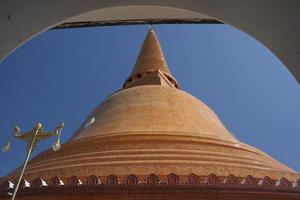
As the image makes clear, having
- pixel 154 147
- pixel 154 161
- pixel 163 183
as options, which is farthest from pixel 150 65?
pixel 163 183

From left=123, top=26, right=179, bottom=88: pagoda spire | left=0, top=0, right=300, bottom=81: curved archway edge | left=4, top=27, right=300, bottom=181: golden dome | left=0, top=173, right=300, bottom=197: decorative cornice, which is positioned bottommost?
left=0, top=0, right=300, bottom=81: curved archway edge

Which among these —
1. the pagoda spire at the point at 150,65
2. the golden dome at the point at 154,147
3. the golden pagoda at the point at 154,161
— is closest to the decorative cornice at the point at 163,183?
the golden pagoda at the point at 154,161

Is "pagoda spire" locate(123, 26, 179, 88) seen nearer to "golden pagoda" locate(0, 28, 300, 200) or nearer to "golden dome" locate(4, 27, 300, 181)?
"golden pagoda" locate(0, 28, 300, 200)

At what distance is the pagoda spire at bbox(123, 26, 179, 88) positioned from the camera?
67.5 ft

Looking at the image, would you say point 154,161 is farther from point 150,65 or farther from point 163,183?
point 150,65

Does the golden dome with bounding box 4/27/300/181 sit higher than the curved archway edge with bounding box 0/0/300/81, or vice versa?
the golden dome with bounding box 4/27/300/181

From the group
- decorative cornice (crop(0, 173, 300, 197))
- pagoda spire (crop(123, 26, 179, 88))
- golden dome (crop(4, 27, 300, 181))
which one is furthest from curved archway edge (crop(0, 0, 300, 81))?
pagoda spire (crop(123, 26, 179, 88))

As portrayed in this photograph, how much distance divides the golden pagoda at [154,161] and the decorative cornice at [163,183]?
2 cm

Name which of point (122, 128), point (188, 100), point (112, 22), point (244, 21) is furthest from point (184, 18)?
point (188, 100)

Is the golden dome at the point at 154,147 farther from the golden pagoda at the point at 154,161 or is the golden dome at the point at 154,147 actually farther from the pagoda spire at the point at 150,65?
the pagoda spire at the point at 150,65

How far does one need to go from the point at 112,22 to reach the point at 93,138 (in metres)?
9.73

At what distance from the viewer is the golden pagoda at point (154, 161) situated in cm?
897

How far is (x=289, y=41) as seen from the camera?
209 centimetres

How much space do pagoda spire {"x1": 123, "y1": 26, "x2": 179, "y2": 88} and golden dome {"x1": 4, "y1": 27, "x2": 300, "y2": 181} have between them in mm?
3758
